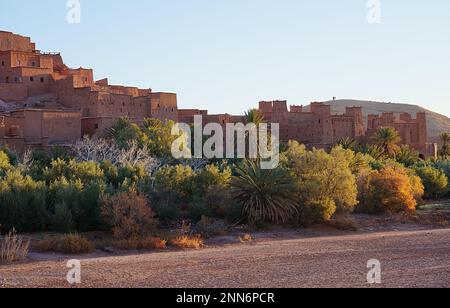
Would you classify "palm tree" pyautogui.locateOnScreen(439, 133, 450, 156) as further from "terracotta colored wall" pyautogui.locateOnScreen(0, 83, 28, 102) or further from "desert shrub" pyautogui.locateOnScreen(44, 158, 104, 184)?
"desert shrub" pyautogui.locateOnScreen(44, 158, 104, 184)

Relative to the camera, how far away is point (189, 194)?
24.6 metres

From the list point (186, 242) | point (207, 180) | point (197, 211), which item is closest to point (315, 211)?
point (197, 211)

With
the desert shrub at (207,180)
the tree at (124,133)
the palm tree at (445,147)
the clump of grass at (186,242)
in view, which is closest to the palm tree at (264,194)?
the desert shrub at (207,180)

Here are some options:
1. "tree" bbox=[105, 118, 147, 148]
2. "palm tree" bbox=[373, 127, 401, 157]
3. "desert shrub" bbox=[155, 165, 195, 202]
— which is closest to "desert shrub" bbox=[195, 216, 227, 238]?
"desert shrub" bbox=[155, 165, 195, 202]

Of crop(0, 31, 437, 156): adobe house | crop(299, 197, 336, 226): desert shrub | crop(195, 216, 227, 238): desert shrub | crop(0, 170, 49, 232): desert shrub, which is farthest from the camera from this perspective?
crop(0, 31, 437, 156): adobe house

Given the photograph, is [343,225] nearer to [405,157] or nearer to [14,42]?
[405,157]

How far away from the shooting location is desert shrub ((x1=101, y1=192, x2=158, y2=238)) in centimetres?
1852

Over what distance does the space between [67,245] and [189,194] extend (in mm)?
8733

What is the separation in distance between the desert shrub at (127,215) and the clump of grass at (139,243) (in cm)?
71

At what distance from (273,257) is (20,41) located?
4228 centimetres

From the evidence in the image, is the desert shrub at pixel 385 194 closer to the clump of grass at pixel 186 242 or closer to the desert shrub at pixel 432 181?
the desert shrub at pixel 432 181

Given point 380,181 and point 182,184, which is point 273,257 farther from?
point 380,181

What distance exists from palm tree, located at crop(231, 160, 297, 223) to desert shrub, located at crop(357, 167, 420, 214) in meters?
5.76
